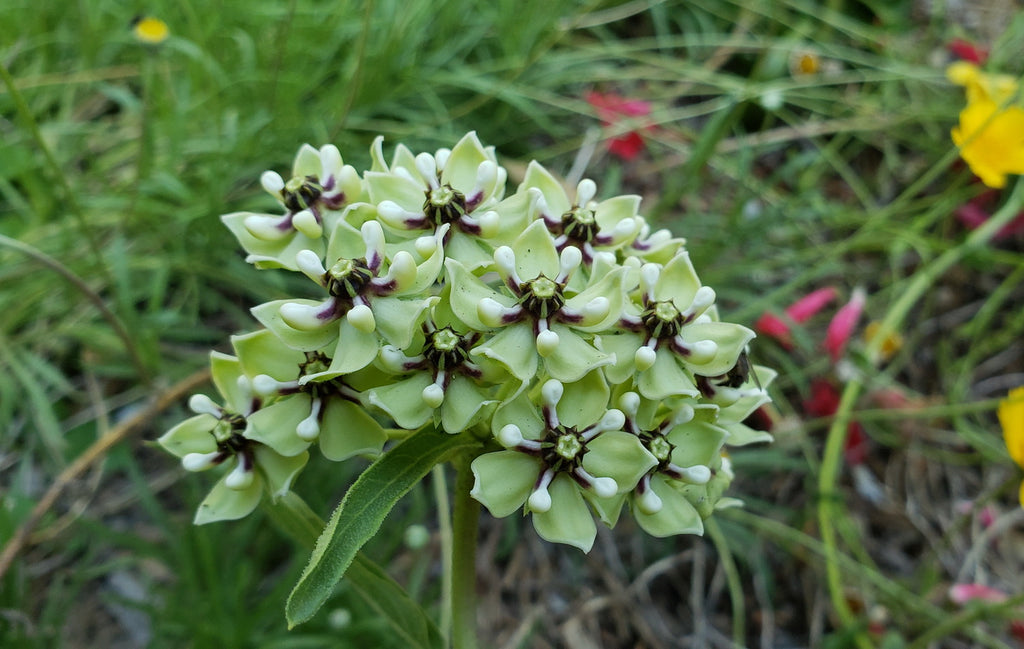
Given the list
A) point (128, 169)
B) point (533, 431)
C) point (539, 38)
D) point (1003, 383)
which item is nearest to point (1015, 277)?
point (1003, 383)

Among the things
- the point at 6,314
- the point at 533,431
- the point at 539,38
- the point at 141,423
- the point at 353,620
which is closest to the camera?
the point at 533,431

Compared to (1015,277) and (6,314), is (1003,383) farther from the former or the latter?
(6,314)

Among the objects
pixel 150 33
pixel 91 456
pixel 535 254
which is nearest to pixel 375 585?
pixel 535 254

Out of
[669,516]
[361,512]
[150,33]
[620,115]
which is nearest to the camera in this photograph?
[361,512]

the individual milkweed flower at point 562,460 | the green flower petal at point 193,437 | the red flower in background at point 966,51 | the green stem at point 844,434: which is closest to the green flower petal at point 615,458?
the individual milkweed flower at point 562,460

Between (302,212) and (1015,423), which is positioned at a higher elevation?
(302,212)

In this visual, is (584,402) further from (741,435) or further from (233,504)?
(233,504)
